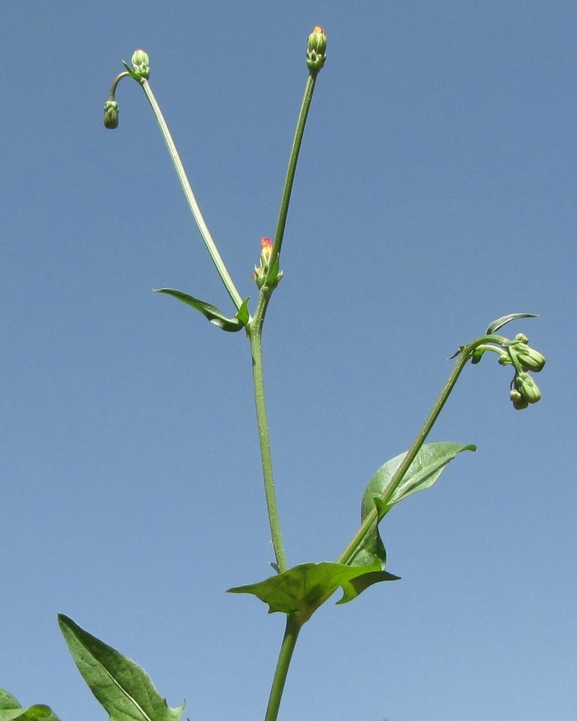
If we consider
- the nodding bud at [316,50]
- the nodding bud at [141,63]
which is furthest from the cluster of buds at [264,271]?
the nodding bud at [141,63]

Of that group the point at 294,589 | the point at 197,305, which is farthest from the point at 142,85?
the point at 294,589

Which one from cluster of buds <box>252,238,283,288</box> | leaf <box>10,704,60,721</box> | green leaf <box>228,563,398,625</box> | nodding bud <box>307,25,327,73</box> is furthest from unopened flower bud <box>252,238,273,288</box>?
leaf <box>10,704,60,721</box>

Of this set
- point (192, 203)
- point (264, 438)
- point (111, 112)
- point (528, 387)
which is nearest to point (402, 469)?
point (264, 438)

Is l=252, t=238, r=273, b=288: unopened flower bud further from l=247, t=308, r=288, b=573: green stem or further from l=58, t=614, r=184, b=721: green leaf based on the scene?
l=58, t=614, r=184, b=721: green leaf

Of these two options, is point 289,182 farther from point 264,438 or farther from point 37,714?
point 37,714

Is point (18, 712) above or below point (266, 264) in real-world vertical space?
below

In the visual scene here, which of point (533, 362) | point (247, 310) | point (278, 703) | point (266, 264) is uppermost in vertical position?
point (266, 264)

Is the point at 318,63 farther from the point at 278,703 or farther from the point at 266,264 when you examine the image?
the point at 278,703
